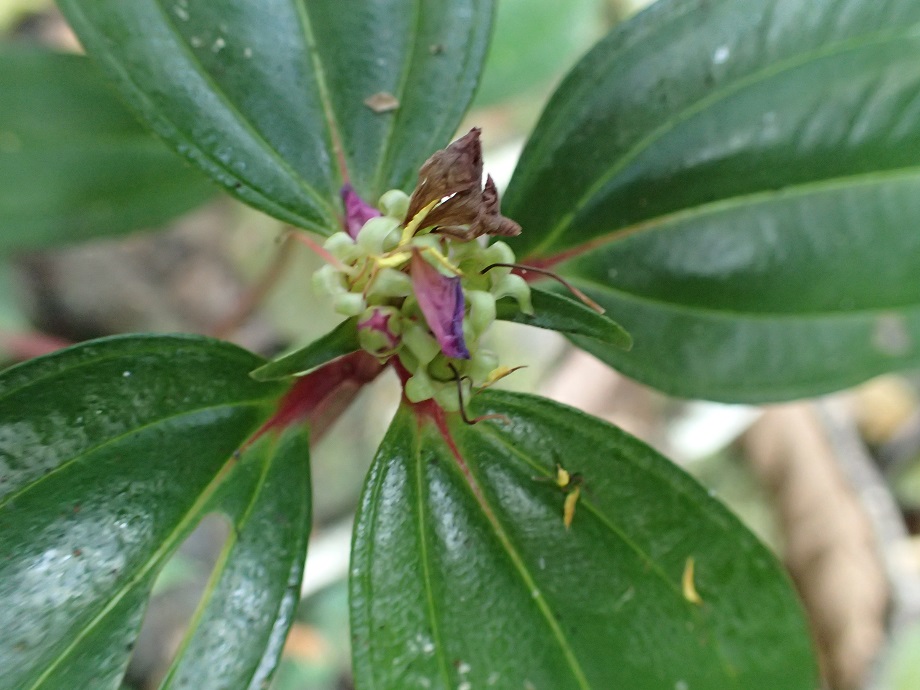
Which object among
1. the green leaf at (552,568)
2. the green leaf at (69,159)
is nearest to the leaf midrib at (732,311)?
the green leaf at (552,568)

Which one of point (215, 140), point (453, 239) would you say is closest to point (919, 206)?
point (453, 239)

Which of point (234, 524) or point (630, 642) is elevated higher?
point (234, 524)

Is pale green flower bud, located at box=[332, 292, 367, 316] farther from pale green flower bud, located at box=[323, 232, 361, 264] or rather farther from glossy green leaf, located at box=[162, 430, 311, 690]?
glossy green leaf, located at box=[162, 430, 311, 690]

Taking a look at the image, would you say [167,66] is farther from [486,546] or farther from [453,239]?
[486,546]

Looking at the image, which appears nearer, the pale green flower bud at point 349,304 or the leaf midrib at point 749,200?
the pale green flower bud at point 349,304

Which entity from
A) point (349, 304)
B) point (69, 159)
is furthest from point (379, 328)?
point (69, 159)

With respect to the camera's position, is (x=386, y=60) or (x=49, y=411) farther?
(x=386, y=60)

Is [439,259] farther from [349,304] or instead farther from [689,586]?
[689,586]

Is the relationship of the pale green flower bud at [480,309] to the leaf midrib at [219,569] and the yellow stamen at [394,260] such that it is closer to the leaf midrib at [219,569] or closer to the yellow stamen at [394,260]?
the yellow stamen at [394,260]

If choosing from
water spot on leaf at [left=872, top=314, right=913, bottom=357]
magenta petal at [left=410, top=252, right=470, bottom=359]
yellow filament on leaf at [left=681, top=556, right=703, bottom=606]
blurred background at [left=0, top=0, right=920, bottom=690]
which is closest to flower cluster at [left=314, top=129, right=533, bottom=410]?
magenta petal at [left=410, top=252, right=470, bottom=359]
